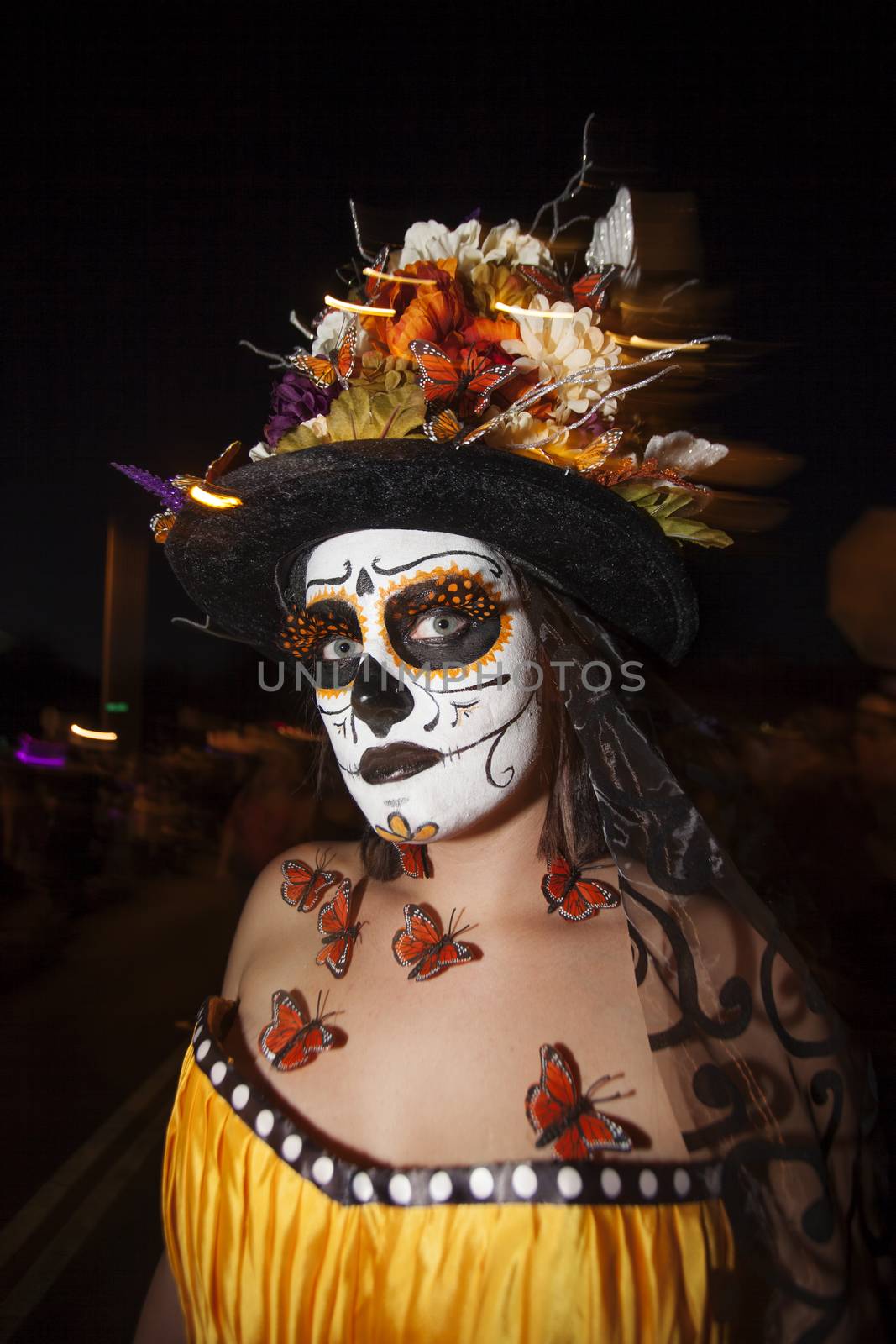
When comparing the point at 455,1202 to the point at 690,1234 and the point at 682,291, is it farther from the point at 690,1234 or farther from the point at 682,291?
the point at 682,291

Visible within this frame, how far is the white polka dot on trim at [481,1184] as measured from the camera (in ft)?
2.98

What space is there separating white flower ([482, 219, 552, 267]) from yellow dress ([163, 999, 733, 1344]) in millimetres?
1416

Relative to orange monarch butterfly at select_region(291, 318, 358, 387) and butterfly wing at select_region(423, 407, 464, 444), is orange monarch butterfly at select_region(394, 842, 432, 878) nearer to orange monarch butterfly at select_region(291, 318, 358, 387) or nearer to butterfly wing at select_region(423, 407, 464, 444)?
butterfly wing at select_region(423, 407, 464, 444)

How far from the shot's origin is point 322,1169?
981 millimetres

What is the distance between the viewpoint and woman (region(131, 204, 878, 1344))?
2.93 ft

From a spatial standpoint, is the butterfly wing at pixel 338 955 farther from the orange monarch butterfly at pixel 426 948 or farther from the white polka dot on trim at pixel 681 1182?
the white polka dot on trim at pixel 681 1182

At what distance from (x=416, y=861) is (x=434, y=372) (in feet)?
2.78

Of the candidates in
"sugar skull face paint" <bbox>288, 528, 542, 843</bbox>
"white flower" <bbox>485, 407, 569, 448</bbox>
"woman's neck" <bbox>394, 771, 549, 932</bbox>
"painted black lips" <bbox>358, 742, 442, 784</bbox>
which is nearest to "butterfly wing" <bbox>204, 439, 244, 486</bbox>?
"sugar skull face paint" <bbox>288, 528, 542, 843</bbox>

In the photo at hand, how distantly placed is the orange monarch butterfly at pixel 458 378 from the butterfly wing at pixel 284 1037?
1006 mm

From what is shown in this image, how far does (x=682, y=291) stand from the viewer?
4.35 feet

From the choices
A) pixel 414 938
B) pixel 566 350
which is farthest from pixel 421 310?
pixel 414 938

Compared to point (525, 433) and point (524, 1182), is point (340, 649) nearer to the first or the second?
point (525, 433)

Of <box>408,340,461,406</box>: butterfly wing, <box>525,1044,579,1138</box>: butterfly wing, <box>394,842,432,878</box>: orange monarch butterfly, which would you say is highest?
<box>408,340,461,406</box>: butterfly wing

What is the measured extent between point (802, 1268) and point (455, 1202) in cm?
43
